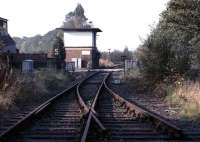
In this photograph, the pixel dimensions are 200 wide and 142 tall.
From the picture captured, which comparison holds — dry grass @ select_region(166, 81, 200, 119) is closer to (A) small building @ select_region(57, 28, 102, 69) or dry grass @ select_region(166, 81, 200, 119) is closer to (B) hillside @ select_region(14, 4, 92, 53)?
(A) small building @ select_region(57, 28, 102, 69)

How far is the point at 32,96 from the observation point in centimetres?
2117

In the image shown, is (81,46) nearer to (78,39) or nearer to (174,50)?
(78,39)

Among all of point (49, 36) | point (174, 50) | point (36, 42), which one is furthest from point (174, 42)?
point (36, 42)

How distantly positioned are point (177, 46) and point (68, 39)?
64321 millimetres

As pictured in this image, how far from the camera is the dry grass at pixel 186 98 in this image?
48.8 feet

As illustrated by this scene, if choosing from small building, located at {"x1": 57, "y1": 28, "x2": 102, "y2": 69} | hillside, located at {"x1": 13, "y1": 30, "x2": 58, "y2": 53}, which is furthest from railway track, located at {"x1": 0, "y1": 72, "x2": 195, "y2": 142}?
hillside, located at {"x1": 13, "y1": 30, "x2": 58, "y2": 53}

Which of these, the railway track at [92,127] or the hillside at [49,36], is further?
the hillside at [49,36]

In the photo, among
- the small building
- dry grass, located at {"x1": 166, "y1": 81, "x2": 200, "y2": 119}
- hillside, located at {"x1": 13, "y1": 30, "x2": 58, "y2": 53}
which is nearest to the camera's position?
dry grass, located at {"x1": 166, "y1": 81, "x2": 200, "y2": 119}

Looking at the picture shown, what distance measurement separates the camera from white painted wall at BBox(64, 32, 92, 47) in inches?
3472

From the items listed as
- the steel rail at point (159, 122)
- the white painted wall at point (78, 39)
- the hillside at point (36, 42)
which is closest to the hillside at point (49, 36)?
the hillside at point (36, 42)

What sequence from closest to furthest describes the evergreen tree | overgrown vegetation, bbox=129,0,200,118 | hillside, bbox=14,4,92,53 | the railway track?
the railway track
overgrown vegetation, bbox=129,0,200,118
the evergreen tree
hillside, bbox=14,4,92,53

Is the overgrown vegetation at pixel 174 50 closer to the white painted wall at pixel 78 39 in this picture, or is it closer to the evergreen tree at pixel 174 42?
the evergreen tree at pixel 174 42

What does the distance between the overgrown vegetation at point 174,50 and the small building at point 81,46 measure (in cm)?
5719

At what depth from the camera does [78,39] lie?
89062mm
